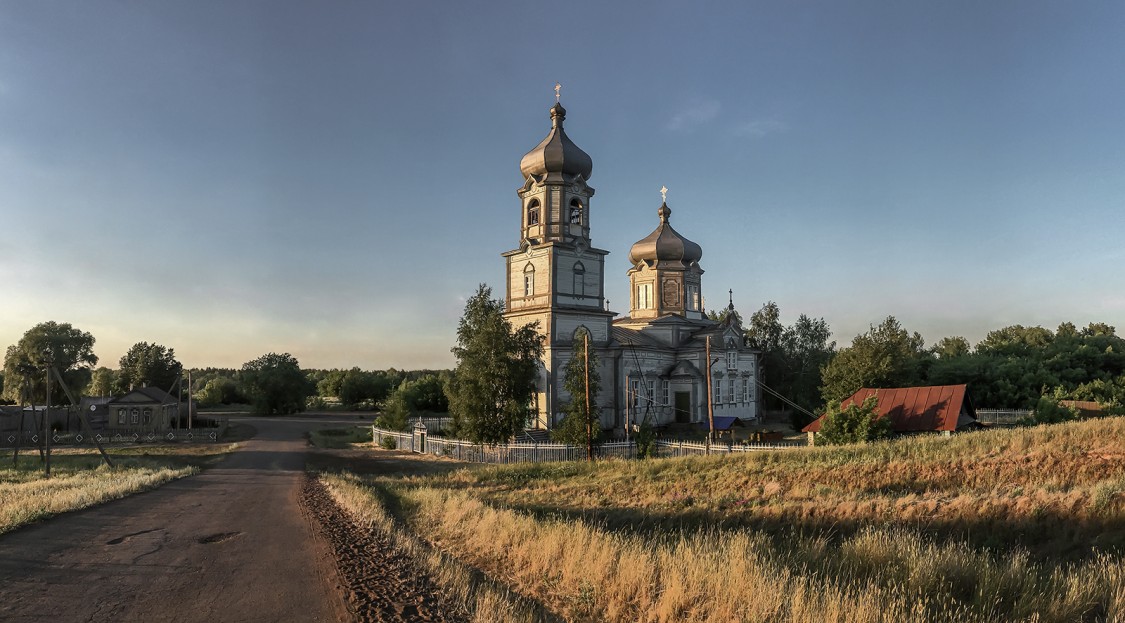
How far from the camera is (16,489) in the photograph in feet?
62.5

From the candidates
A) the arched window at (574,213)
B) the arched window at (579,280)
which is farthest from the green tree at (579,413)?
the arched window at (574,213)

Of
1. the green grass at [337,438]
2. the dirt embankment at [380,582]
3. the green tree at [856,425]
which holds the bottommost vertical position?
the green grass at [337,438]

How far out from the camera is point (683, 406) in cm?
4191

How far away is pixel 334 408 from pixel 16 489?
232 feet

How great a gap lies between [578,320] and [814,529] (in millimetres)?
25118

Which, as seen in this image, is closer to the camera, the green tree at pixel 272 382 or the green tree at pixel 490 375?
the green tree at pixel 490 375

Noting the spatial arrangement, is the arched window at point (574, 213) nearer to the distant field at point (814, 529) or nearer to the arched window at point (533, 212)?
the arched window at point (533, 212)

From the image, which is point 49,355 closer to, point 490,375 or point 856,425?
point 490,375

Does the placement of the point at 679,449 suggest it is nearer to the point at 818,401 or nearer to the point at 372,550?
the point at 372,550

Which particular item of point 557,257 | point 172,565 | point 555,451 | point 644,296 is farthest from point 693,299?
point 172,565

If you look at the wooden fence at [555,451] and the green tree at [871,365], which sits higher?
the green tree at [871,365]

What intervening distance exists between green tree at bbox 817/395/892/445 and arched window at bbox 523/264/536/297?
18489 millimetres

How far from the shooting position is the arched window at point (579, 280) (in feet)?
127

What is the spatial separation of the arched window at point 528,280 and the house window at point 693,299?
574 inches
